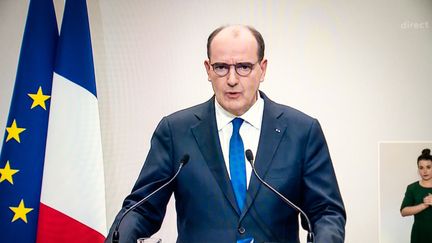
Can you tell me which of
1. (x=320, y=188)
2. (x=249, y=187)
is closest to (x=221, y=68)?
(x=249, y=187)

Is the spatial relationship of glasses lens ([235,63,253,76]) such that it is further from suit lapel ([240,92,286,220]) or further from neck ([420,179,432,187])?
neck ([420,179,432,187])

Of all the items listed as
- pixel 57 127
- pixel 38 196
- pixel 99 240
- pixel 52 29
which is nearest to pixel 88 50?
pixel 52 29

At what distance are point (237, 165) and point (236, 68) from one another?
0.39 meters

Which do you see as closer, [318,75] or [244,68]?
[244,68]

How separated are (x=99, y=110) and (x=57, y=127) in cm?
28

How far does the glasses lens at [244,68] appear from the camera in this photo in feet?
6.41

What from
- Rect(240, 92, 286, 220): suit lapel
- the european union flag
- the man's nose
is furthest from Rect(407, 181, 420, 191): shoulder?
the european union flag

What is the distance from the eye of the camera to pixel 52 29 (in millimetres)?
2691

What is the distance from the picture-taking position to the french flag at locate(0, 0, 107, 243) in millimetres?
2543

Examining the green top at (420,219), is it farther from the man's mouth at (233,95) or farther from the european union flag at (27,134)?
the european union flag at (27,134)

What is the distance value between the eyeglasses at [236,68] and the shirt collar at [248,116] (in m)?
0.17

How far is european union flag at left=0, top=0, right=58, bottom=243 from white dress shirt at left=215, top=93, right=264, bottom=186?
108 cm

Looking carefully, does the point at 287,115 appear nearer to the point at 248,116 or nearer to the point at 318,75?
the point at 248,116

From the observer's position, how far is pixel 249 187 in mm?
1845
